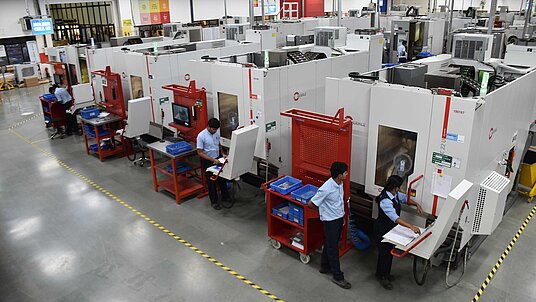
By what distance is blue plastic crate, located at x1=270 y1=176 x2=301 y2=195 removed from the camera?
5199 mm

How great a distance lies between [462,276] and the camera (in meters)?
5.00

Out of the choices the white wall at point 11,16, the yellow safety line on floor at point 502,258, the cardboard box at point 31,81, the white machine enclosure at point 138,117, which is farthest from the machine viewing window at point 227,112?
the white wall at point 11,16

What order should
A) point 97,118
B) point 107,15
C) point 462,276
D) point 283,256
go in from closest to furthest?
point 462,276
point 283,256
point 97,118
point 107,15

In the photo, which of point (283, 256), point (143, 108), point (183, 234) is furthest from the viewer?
point (143, 108)

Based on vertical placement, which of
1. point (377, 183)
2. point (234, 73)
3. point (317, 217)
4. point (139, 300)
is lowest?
point (139, 300)

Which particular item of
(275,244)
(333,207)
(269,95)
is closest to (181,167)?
(269,95)

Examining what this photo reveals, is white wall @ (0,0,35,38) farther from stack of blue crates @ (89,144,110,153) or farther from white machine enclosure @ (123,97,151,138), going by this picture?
white machine enclosure @ (123,97,151,138)

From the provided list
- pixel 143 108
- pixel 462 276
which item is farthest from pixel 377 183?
pixel 143 108

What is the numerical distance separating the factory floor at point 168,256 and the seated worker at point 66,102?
9.73 ft

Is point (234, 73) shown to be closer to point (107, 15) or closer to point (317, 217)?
point (317, 217)

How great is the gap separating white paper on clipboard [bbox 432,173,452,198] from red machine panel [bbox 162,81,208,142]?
13.2ft

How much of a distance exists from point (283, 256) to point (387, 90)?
257 cm

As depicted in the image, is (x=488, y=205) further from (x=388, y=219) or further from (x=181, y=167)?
(x=181, y=167)

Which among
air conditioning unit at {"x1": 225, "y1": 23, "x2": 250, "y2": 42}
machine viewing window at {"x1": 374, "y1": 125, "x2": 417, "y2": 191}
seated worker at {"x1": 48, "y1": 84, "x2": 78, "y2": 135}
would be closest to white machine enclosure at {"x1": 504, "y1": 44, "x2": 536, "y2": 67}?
machine viewing window at {"x1": 374, "y1": 125, "x2": 417, "y2": 191}
